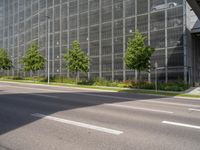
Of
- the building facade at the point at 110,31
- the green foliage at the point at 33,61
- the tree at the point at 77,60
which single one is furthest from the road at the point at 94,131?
the green foliage at the point at 33,61

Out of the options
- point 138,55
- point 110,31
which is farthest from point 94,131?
point 110,31

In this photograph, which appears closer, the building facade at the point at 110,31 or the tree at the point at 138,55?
the tree at the point at 138,55

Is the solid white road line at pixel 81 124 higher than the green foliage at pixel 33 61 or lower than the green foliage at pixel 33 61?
lower

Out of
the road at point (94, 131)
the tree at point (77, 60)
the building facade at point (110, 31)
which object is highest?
the building facade at point (110, 31)

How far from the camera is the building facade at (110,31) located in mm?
36219

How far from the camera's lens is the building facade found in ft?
119

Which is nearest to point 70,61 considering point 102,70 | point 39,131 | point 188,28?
point 102,70

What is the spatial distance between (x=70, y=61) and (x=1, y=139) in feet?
99.7

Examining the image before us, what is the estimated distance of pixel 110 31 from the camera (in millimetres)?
44531

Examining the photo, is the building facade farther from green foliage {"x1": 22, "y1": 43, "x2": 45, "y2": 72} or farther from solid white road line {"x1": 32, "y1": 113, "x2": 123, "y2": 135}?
solid white road line {"x1": 32, "y1": 113, "x2": 123, "y2": 135}

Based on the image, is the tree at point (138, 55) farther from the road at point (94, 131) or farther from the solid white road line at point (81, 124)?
the solid white road line at point (81, 124)

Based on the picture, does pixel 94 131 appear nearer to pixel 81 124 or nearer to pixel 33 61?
pixel 81 124

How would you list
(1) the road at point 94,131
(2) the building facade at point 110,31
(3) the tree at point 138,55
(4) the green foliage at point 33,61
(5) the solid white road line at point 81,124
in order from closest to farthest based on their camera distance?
1. (1) the road at point 94,131
2. (5) the solid white road line at point 81,124
3. (3) the tree at point 138,55
4. (2) the building facade at point 110,31
5. (4) the green foliage at point 33,61

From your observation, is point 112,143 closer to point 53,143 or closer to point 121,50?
point 53,143
